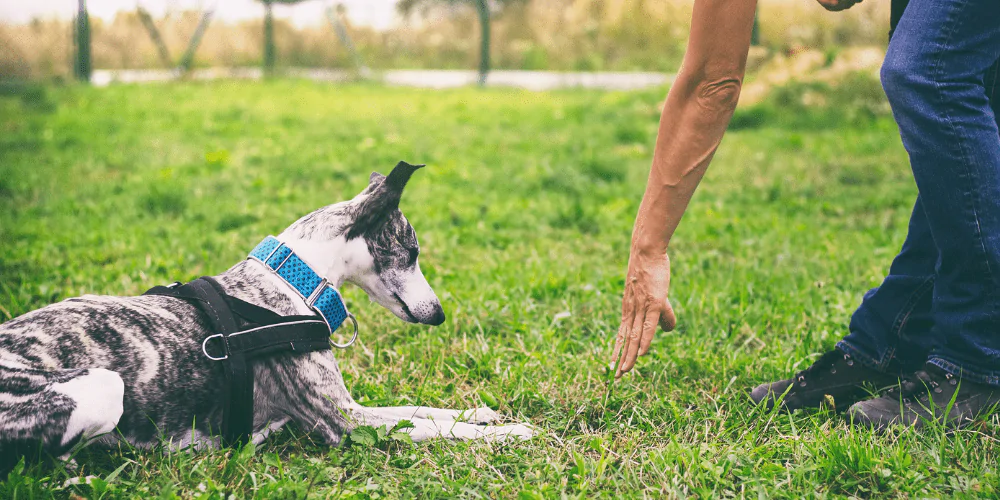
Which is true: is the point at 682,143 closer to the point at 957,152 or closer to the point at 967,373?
the point at 957,152

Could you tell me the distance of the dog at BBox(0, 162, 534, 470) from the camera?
6.86 ft

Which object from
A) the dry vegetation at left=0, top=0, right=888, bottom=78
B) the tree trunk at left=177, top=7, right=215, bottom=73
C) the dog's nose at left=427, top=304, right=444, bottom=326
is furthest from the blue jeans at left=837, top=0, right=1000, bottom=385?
the tree trunk at left=177, top=7, right=215, bottom=73

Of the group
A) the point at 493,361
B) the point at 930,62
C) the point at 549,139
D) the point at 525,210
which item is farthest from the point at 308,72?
the point at 930,62

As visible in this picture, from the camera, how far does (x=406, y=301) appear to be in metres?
2.64

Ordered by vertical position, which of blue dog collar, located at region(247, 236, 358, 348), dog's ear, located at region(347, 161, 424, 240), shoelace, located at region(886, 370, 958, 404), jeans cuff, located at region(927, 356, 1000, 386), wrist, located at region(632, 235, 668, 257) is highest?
dog's ear, located at region(347, 161, 424, 240)

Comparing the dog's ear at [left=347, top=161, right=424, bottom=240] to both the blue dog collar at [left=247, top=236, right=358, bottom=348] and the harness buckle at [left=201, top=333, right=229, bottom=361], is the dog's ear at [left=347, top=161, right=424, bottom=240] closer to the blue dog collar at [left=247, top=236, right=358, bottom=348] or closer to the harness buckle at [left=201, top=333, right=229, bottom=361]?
the blue dog collar at [left=247, top=236, right=358, bottom=348]

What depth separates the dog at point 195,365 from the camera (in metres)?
2.09

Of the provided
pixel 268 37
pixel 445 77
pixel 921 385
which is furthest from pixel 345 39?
pixel 921 385

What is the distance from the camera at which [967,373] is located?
7.78 feet

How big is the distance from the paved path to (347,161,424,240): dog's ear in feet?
38.1

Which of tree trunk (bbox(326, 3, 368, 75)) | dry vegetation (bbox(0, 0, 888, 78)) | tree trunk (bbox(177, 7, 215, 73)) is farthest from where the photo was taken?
tree trunk (bbox(326, 3, 368, 75))

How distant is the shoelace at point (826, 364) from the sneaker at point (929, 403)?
18 centimetres

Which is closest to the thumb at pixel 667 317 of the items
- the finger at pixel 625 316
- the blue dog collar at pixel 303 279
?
the finger at pixel 625 316

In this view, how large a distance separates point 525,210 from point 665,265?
327cm
